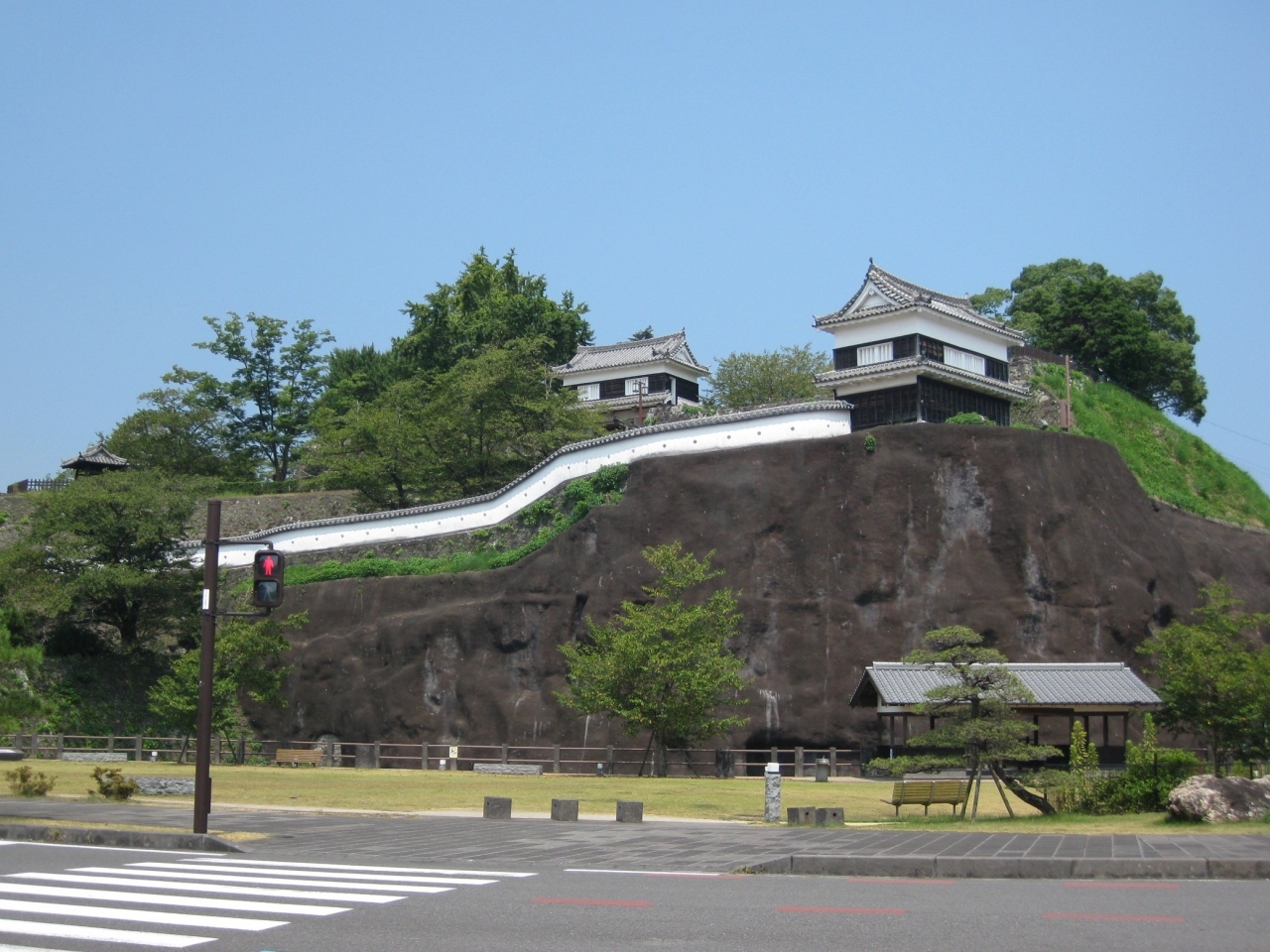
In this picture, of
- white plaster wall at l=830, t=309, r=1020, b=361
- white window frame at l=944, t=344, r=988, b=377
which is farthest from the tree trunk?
white window frame at l=944, t=344, r=988, b=377

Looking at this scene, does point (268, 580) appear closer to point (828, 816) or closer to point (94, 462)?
point (828, 816)

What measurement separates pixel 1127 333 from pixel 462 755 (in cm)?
4177

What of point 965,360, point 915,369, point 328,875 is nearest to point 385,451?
point 915,369

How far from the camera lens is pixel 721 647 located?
33094mm

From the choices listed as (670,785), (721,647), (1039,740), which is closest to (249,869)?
A: (670,785)

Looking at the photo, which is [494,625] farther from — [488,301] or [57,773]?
[488,301]

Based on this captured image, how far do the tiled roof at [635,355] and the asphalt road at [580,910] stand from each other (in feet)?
143

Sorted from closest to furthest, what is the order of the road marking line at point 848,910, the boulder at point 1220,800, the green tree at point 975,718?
the road marking line at point 848,910, the boulder at point 1220,800, the green tree at point 975,718

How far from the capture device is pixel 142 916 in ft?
31.7

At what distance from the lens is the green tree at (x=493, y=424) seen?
154 feet

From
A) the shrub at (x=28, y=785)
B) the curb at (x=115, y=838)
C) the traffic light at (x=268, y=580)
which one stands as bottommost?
the shrub at (x=28, y=785)

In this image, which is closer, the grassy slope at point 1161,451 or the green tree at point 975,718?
the green tree at point 975,718

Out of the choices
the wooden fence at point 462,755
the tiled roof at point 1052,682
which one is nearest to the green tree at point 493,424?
the wooden fence at point 462,755

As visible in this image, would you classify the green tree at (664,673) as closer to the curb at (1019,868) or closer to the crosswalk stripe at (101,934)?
the curb at (1019,868)
